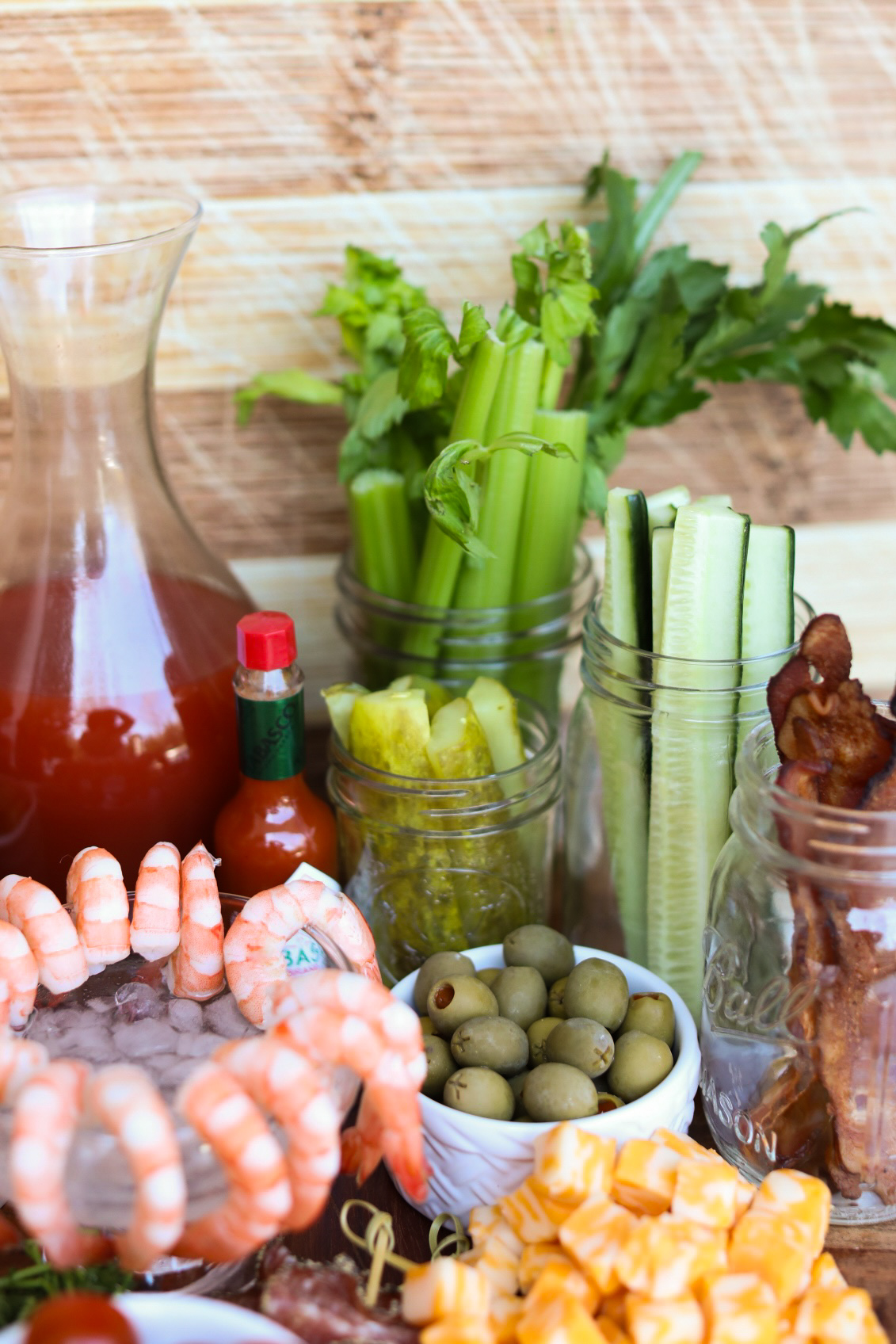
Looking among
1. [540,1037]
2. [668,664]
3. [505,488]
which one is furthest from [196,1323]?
[505,488]

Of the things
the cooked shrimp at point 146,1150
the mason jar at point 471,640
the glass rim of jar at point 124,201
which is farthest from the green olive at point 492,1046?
the glass rim of jar at point 124,201

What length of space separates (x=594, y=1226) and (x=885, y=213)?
37.4 inches

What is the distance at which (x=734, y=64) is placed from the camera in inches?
42.8

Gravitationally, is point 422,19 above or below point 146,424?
above

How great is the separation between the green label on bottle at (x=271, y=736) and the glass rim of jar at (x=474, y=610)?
0.18 metres

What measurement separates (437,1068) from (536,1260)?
0.43 ft

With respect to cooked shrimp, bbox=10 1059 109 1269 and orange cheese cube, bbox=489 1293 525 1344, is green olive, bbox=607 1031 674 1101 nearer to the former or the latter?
orange cheese cube, bbox=489 1293 525 1344

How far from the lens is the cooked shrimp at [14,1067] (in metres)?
0.61

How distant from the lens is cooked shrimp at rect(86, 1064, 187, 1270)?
552mm

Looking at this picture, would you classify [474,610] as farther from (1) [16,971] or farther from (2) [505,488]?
(1) [16,971]

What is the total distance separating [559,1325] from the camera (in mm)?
583

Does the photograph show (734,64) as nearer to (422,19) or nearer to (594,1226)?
(422,19)

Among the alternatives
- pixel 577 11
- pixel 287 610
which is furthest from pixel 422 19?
pixel 287 610

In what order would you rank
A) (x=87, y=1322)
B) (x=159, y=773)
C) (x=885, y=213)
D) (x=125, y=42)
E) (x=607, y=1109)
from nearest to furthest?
(x=87, y=1322)
(x=607, y=1109)
(x=159, y=773)
(x=125, y=42)
(x=885, y=213)
